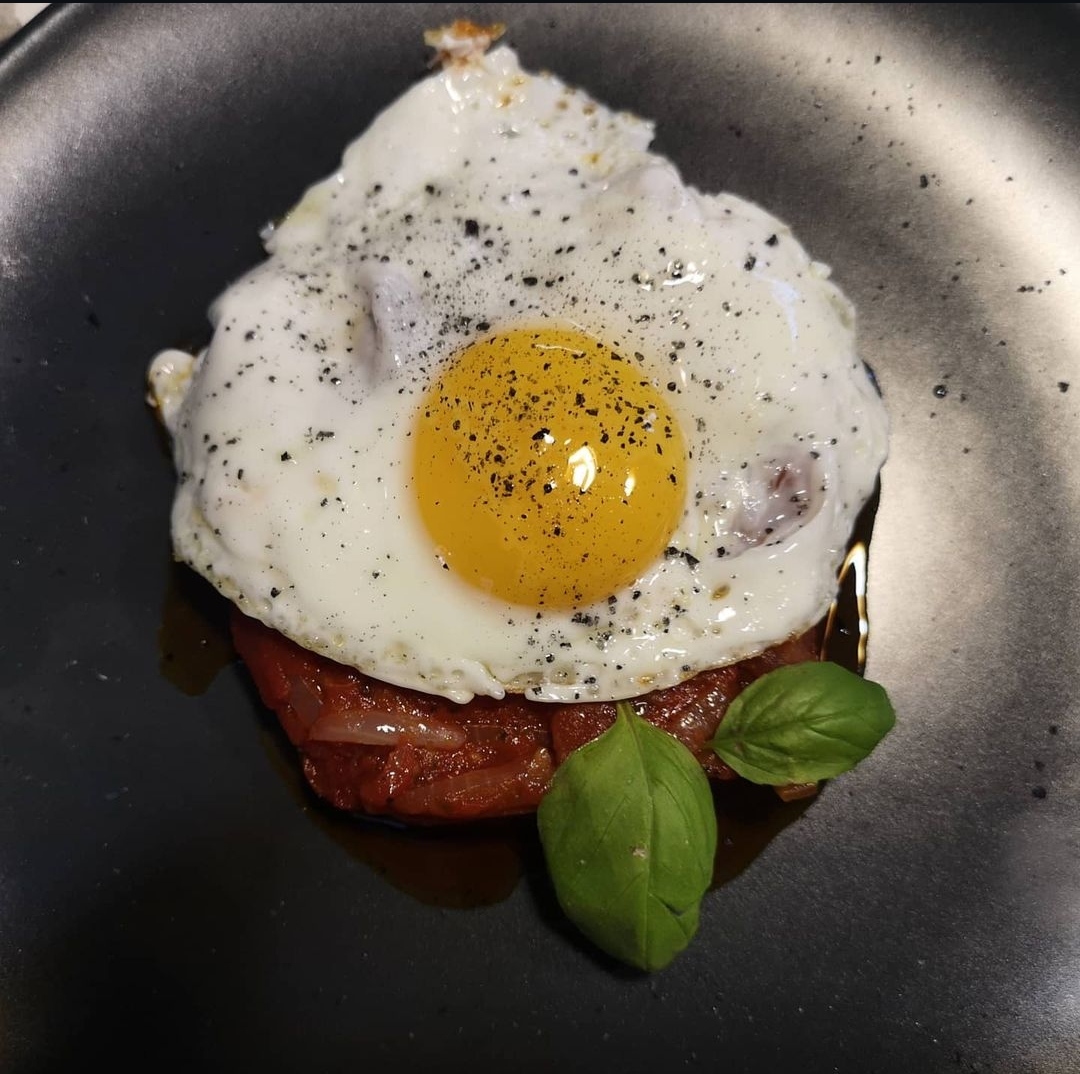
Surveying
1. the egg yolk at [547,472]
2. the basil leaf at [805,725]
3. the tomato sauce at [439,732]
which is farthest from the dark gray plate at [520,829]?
the egg yolk at [547,472]

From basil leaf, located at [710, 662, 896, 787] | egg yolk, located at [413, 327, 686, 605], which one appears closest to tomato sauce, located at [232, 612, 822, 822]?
basil leaf, located at [710, 662, 896, 787]

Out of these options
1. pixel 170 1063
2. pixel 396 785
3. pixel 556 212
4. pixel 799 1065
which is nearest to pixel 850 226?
pixel 556 212

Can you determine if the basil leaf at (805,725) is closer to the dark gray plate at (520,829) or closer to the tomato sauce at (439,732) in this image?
the tomato sauce at (439,732)

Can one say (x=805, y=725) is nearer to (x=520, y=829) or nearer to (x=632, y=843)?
(x=632, y=843)

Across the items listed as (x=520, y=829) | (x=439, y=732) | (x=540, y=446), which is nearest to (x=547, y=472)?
(x=540, y=446)

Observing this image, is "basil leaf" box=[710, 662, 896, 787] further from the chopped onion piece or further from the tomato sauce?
the chopped onion piece

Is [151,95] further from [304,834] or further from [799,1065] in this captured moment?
[799,1065]
